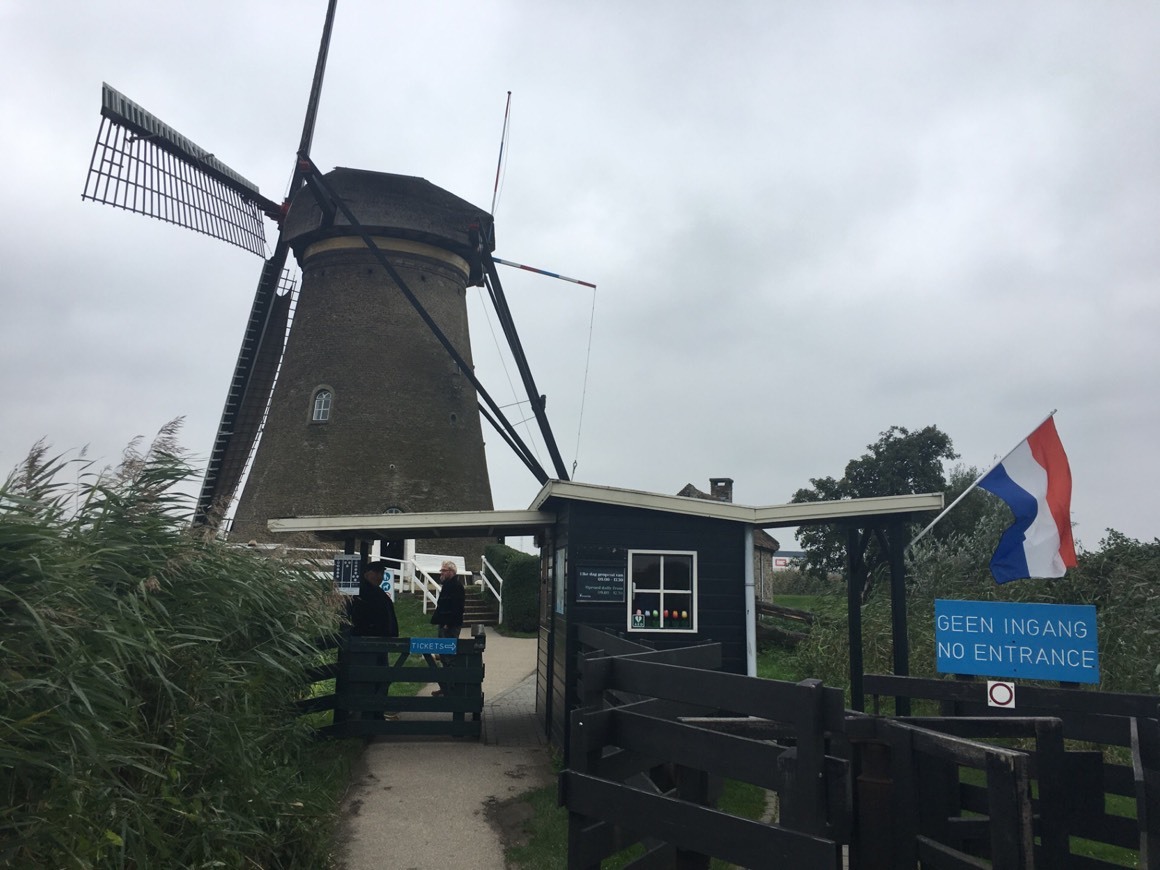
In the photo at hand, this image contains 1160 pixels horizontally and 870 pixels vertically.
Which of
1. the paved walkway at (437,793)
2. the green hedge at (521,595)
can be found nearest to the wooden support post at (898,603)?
the paved walkway at (437,793)

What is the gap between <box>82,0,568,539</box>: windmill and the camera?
23.5 meters

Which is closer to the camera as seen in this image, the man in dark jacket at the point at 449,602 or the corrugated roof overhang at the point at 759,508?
the corrugated roof overhang at the point at 759,508

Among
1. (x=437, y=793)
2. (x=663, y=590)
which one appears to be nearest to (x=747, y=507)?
(x=663, y=590)

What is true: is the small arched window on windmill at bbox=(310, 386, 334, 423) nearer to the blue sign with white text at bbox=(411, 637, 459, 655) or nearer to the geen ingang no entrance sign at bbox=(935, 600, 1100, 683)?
the blue sign with white text at bbox=(411, 637, 459, 655)

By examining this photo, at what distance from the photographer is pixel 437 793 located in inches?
306

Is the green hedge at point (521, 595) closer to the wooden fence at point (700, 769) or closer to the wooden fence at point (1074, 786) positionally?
the wooden fence at point (700, 769)

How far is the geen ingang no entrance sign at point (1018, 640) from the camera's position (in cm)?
685

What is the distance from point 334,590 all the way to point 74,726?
3.99 m

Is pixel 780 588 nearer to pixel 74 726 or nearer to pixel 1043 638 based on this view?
pixel 1043 638

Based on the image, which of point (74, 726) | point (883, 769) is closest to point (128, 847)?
point (74, 726)

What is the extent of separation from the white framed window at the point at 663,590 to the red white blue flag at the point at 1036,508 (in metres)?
3.02

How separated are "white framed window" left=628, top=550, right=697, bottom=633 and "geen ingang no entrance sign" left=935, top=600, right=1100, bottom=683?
2918 mm

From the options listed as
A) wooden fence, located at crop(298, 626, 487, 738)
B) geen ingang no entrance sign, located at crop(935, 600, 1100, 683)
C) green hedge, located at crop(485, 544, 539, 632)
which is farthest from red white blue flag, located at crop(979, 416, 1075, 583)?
green hedge, located at crop(485, 544, 539, 632)

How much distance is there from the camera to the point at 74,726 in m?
3.52
